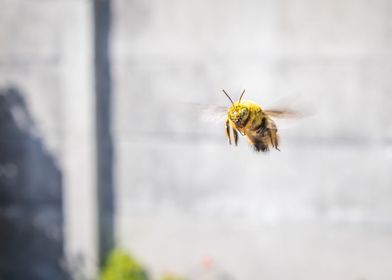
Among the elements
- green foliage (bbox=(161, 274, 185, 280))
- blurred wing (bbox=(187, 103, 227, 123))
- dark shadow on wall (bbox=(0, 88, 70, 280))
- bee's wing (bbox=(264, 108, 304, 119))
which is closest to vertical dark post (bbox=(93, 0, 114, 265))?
dark shadow on wall (bbox=(0, 88, 70, 280))

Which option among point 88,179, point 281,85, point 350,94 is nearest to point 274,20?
point 281,85

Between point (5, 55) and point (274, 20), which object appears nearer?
point (274, 20)

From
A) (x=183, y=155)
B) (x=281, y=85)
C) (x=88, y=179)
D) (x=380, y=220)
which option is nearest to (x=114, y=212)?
(x=88, y=179)

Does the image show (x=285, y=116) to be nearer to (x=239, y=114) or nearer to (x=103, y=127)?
(x=239, y=114)

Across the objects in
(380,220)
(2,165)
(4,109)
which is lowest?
(380,220)

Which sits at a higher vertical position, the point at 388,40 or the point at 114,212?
the point at 388,40

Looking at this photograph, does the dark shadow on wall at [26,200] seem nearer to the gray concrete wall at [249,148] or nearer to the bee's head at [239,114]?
the gray concrete wall at [249,148]

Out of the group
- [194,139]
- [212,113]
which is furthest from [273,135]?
[194,139]

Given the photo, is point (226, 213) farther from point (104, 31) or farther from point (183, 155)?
point (104, 31)
